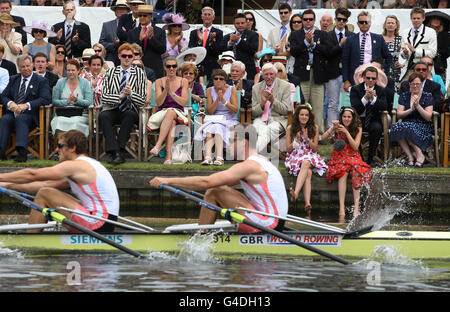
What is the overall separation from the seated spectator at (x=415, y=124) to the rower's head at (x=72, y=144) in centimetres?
603

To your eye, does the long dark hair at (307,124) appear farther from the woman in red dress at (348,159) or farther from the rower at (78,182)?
the rower at (78,182)

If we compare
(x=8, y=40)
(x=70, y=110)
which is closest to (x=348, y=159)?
(x=70, y=110)

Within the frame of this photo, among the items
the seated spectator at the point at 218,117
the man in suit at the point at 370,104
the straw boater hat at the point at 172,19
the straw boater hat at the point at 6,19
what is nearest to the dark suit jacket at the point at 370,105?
the man in suit at the point at 370,104

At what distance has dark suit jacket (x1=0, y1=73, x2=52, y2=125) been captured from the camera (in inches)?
658

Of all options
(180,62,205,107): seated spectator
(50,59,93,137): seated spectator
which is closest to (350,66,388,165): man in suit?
(180,62,205,107): seated spectator

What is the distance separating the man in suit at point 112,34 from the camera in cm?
1878

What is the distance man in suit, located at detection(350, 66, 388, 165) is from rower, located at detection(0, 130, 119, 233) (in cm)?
550

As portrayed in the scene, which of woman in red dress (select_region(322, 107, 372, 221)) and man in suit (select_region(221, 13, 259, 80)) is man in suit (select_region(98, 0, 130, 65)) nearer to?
man in suit (select_region(221, 13, 259, 80))

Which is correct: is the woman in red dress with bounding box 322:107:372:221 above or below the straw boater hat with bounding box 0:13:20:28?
below

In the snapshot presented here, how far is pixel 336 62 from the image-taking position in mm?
17781

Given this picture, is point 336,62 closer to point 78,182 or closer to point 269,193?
point 269,193

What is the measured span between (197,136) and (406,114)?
353 centimetres
